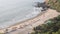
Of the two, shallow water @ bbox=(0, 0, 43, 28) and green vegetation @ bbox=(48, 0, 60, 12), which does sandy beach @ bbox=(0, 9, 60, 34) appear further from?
shallow water @ bbox=(0, 0, 43, 28)

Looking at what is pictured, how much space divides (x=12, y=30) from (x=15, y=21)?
448 cm

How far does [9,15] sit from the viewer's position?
31641 mm

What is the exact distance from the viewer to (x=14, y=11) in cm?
3350

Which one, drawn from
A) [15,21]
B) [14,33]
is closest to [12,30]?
[14,33]

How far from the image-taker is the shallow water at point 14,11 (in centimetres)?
2989

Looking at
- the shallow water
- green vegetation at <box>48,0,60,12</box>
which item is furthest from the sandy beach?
the shallow water

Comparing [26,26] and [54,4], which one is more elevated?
[54,4]

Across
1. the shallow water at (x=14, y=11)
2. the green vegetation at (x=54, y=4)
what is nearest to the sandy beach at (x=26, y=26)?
the green vegetation at (x=54, y=4)

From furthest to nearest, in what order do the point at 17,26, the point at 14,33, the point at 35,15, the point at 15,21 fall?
the point at 35,15 → the point at 15,21 → the point at 17,26 → the point at 14,33

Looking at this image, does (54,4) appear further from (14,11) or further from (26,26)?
(26,26)

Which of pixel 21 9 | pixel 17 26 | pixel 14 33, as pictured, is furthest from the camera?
pixel 21 9

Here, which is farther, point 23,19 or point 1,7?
point 1,7

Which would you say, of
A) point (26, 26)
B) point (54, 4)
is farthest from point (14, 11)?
point (26, 26)

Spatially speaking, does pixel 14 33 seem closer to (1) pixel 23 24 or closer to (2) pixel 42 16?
(1) pixel 23 24
